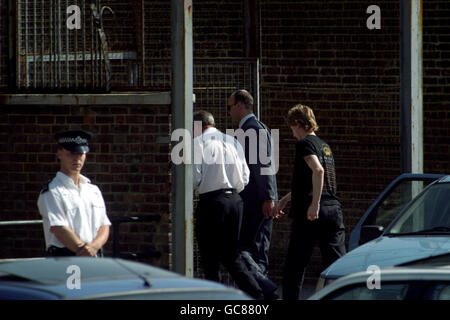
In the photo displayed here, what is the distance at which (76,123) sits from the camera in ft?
33.0

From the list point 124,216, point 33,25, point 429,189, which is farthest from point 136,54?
point 429,189

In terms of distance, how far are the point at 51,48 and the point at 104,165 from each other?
51.5 inches

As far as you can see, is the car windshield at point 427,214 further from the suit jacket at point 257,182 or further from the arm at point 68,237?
the arm at point 68,237

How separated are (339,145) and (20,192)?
5.02m

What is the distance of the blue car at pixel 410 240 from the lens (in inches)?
286

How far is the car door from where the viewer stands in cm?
889

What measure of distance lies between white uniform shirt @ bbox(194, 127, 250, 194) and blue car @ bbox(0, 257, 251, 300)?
4577mm

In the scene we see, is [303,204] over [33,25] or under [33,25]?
under

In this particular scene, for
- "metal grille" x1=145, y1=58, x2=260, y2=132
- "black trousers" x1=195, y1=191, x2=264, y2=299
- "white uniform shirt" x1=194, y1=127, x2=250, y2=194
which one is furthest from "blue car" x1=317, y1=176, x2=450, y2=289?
"metal grille" x1=145, y1=58, x2=260, y2=132

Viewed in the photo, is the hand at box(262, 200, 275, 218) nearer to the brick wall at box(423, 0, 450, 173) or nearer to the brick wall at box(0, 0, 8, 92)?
the brick wall at box(0, 0, 8, 92)

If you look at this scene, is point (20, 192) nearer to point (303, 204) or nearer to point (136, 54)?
point (303, 204)

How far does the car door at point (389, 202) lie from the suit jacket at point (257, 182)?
43.6 inches

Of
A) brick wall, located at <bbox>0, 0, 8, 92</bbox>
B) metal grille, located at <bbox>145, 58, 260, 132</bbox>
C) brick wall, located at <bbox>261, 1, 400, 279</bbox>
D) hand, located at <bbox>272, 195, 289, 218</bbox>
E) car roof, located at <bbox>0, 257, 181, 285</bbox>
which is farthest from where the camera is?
brick wall, located at <bbox>261, 1, 400, 279</bbox>

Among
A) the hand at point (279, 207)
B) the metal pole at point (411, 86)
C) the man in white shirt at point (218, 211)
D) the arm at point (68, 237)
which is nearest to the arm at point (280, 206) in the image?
the hand at point (279, 207)
